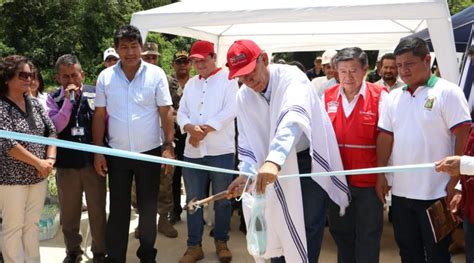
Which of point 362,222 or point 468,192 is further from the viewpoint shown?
point 362,222

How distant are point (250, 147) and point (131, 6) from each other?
19459 millimetres

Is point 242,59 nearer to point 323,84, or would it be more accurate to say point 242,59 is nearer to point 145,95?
point 145,95

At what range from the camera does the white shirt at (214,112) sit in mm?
4141

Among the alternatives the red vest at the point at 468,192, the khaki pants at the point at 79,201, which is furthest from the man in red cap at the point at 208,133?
the red vest at the point at 468,192

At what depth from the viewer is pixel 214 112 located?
4152 millimetres

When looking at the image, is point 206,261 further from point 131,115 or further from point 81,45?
point 81,45

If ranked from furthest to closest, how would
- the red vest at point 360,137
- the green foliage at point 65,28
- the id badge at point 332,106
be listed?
the green foliage at point 65,28
the id badge at point 332,106
the red vest at point 360,137

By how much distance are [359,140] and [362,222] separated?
52 centimetres

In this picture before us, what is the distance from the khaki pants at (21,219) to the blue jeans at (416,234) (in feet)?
8.34

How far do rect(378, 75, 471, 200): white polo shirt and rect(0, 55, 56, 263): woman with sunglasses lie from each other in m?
2.42

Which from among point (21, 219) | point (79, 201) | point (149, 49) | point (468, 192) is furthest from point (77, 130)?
point (468, 192)

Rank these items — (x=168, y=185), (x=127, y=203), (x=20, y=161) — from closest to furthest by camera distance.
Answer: (x=20, y=161) → (x=127, y=203) → (x=168, y=185)

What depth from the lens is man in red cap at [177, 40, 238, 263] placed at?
414cm

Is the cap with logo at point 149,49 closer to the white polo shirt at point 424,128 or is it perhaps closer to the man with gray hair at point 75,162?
the man with gray hair at point 75,162
